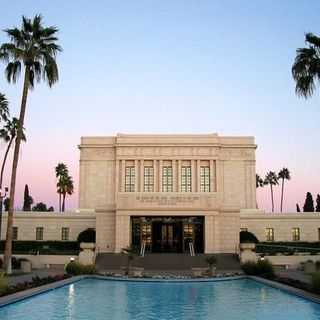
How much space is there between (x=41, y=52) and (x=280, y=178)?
2740 inches

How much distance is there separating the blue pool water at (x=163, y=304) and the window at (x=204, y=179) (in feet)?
97.8

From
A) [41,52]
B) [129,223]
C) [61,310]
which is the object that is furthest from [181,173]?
[61,310]

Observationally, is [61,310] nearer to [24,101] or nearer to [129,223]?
[24,101]

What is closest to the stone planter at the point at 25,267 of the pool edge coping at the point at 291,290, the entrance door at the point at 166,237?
the pool edge coping at the point at 291,290

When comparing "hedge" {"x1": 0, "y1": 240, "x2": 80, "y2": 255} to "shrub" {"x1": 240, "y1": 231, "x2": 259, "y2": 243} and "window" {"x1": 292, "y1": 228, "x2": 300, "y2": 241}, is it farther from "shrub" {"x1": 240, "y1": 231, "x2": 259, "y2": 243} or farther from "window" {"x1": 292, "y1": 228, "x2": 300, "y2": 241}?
"window" {"x1": 292, "y1": 228, "x2": 300, "y2": 241}

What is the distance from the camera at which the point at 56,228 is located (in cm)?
5000

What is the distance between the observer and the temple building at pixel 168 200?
42.8m

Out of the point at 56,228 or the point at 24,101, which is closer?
the point at 24,101

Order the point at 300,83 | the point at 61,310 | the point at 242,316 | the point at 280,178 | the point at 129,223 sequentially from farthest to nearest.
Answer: the point at 280,178, the point at 129,223, the point at 300,83, the point at 61,310, the point at 242,316

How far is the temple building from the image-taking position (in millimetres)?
42750

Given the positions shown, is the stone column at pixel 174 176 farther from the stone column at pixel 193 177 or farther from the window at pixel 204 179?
the window at pixel 204 179

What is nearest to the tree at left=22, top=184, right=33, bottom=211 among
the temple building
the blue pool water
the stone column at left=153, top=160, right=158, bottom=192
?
the temple building

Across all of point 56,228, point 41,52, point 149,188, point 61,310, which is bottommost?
point 61,310

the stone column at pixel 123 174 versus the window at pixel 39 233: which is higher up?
the stone column at pixel 123 174
